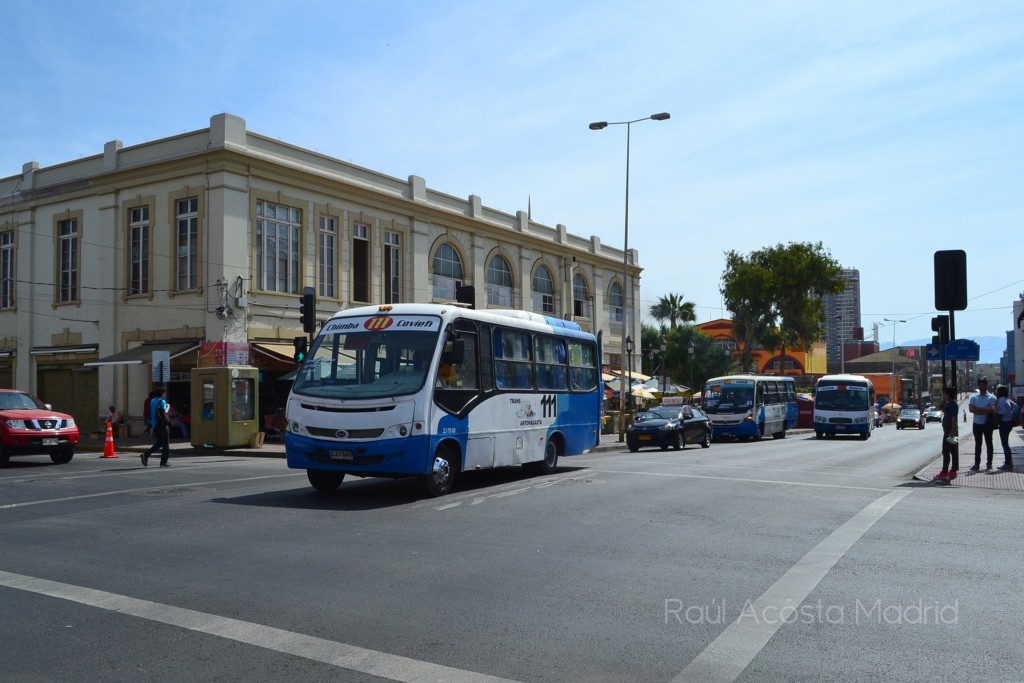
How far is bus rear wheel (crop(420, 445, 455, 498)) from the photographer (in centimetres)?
1296

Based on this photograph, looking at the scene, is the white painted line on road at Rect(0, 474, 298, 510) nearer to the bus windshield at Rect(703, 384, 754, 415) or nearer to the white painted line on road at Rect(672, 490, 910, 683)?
the white painted line on road at Rect(672, 490, 910, 683)

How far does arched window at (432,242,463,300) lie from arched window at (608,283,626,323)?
14.4 metres

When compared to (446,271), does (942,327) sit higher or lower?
lower

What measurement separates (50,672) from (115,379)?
28459mm

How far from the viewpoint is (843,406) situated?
38.5m

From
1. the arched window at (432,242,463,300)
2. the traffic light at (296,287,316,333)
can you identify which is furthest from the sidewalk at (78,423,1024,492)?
the arched window at (432,242,463,300)

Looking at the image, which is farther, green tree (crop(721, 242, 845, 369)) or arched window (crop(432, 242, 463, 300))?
green tree (crop(721, 242, 845, 369))

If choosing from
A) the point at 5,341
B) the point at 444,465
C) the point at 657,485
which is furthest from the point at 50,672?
the point at 5,341

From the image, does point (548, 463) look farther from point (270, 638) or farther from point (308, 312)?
point (270, 638)

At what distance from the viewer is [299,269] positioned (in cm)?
3114

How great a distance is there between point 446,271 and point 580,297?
12071 millimetres

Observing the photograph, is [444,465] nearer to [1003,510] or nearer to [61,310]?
[1003,510]

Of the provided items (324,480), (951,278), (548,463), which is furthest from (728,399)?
(324,480)

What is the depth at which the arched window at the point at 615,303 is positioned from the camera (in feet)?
166
